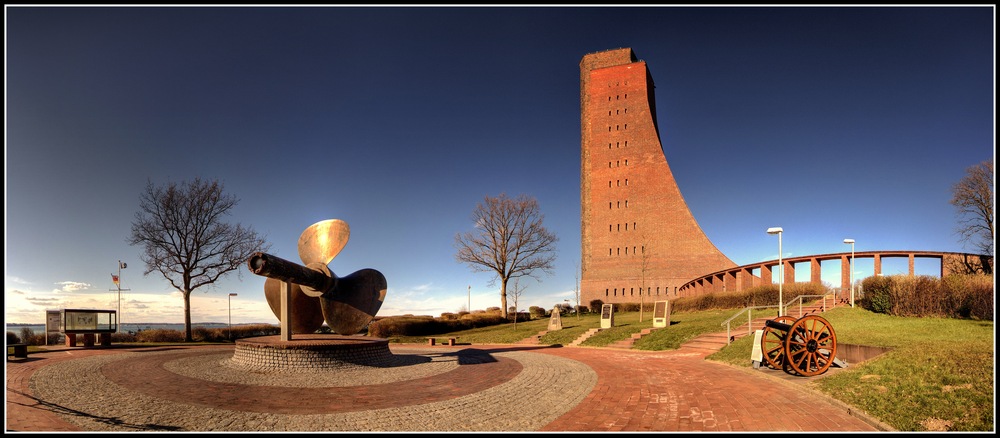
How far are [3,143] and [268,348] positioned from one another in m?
7.68

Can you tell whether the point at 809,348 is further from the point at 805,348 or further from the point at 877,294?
the point at 877,294

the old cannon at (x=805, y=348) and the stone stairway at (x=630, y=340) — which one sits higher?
the old cannon at (x=805, y=348)

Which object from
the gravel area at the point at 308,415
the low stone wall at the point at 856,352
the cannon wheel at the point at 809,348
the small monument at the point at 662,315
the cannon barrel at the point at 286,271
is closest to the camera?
the gravel area at the point at 308,415

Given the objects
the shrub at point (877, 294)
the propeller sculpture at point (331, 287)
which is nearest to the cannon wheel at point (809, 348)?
the shrub at point (877, 294)

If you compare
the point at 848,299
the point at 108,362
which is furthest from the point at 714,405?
the point at 848,299

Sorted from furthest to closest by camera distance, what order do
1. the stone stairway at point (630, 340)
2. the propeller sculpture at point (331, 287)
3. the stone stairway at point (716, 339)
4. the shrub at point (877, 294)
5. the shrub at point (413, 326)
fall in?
1. the shrub at point (413, 326)
2. the stone stairway at point (630, 340)
3. the shrub at point (877, 294)
4. the stone stairway at point (716, 339)
5. the propeller sculpture at point (331, 287)

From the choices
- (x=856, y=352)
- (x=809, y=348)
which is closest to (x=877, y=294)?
(x=856, y=352)

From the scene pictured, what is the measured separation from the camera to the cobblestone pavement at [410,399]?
7074 millimetres

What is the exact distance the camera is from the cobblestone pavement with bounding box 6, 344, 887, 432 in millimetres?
7074

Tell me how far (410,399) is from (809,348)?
8927mm

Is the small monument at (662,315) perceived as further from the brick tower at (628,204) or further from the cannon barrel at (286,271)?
the brick tower at (628,204)

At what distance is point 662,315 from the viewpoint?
24.3 m

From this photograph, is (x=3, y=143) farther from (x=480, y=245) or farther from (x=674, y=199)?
(x=674, y=199)

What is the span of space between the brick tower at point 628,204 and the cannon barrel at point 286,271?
125 feet
